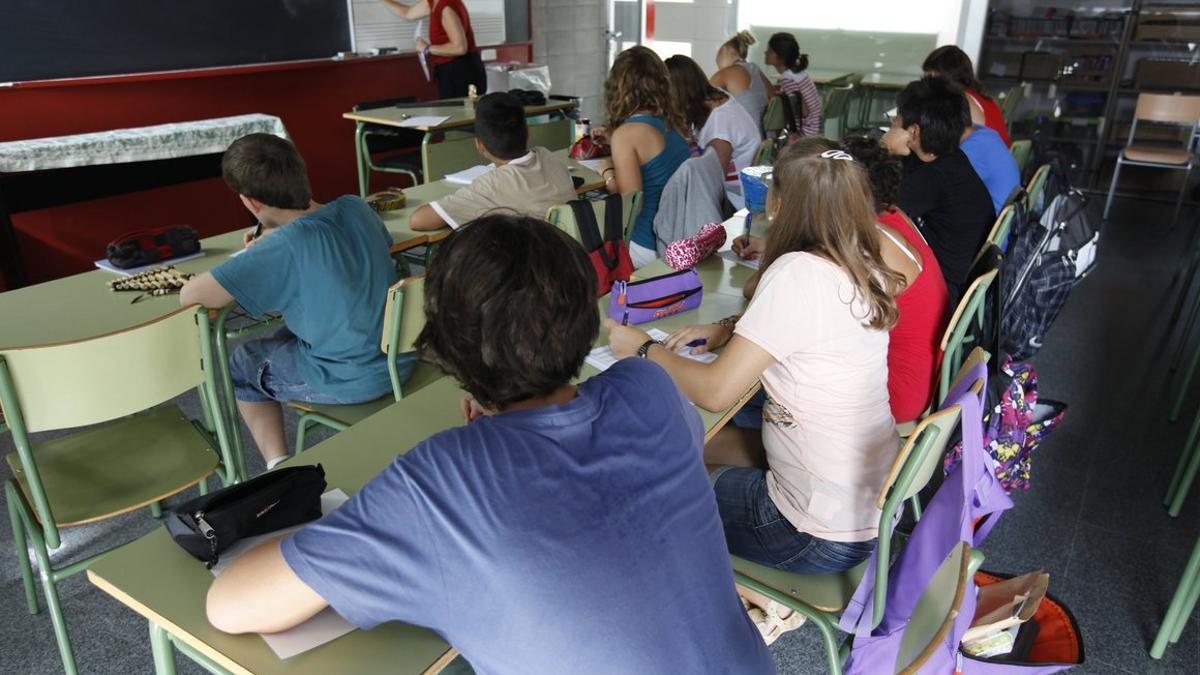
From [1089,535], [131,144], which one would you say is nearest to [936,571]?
[1089,535]

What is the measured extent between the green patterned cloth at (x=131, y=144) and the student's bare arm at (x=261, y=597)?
10.6 feet

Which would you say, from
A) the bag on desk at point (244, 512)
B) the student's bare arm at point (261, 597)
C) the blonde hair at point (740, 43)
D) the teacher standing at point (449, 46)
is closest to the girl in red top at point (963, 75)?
the blonde hair at point (740, 43)

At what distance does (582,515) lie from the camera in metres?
0.90

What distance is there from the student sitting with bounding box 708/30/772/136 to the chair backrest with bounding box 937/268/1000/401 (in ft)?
11.7

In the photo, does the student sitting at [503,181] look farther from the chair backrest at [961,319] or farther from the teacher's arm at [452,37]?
the teacher's arm at [452,37]

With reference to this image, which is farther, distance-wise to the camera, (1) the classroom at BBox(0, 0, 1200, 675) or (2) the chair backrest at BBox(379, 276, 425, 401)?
(2) the chair backrest at BBox(379, 276, 425, 401)

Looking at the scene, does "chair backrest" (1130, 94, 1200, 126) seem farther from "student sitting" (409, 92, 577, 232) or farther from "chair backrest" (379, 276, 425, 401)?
"chair backrest" (379, 276, 425, 401)

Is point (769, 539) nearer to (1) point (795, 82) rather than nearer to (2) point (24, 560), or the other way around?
(2) point (24, 560)

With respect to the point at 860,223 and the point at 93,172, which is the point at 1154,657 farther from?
the point at 93,172

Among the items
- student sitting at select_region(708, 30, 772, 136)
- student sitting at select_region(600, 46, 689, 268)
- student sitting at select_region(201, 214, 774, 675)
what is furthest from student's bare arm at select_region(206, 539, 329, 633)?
student sitting at select_region(708, 30, 772, 136)

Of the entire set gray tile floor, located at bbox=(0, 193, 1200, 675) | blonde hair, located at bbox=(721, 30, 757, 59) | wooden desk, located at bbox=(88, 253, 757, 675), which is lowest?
gray tile floor, located at bbox=(0, 193, 1200, 675)

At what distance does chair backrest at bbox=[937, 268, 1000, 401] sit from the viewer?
201 centimetres

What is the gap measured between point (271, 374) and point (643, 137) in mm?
1843

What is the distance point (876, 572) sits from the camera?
1450 mm
